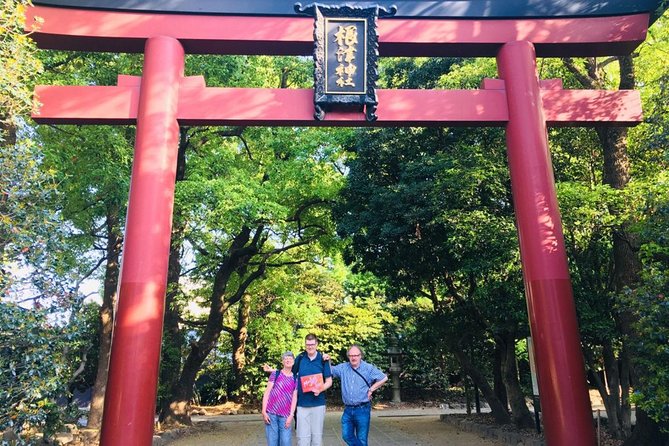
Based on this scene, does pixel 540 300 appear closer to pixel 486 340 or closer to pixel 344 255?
Result: pixel 344 255

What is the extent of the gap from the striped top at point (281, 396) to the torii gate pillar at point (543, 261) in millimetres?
2760

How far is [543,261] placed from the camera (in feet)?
18.7

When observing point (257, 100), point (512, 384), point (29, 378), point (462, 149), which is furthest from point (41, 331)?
point (512, 384)

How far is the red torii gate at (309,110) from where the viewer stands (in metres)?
5.36

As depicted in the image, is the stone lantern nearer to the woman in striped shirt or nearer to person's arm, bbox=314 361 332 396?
person's arm, bbox=314 361 332 396

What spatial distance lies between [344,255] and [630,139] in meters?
5.91

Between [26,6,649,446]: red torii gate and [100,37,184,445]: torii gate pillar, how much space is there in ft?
0.05

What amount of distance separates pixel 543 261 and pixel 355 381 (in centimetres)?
256

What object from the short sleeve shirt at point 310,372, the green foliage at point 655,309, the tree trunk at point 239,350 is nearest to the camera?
Result: the green foliage at point 655,309

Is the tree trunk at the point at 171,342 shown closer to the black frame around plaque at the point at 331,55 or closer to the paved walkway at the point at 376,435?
the paved walkway at the point at 376,435

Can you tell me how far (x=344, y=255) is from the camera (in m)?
11.1

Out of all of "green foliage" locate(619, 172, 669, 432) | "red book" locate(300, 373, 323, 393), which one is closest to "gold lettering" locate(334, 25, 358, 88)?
"red book" locate(300, 373, 323, 393)

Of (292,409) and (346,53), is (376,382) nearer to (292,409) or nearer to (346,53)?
(292,409)

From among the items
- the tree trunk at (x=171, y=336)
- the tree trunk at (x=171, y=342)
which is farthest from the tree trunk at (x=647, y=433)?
the tree trunk at (x=171, y=342)
